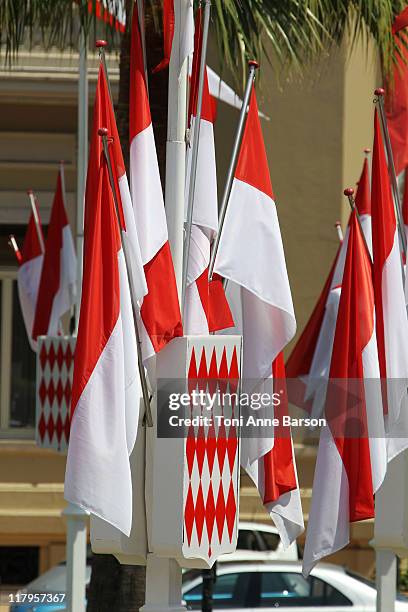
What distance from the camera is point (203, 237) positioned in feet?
26.1

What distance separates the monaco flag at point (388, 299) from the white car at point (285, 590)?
3.81 metres

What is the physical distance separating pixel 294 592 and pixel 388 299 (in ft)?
14.8

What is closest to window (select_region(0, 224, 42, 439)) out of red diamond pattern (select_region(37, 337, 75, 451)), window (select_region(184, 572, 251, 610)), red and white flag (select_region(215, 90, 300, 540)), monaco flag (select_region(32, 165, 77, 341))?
monaco flag (select_region(32, 165, 77, 341))

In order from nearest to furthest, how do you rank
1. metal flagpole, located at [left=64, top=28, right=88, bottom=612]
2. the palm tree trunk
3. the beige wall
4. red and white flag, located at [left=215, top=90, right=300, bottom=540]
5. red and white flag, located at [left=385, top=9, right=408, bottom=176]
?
red and white flag, located at [left=215, top=90, right=300, bottom=540] → the palm tree trunk → metal flagpole, located at [left=64, top=28, right=88, bottom=612] → red and white flag, located at [left=385, top=9, right=408, bottom=176] → the beige wall

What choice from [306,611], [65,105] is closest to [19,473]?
[65,105]

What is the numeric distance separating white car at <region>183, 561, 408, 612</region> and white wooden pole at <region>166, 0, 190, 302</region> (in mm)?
5435

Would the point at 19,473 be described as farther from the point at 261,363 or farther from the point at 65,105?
the point at 261,363

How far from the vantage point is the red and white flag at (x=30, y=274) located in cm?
1508

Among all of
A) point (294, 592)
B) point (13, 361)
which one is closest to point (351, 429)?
point (294, 592)

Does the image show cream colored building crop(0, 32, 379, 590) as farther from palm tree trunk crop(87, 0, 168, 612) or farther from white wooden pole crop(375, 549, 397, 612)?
white wooden pole crop(375, 549, 397, 612)

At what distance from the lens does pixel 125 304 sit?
7.15 m

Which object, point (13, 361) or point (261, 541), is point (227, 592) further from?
point (13, 361)

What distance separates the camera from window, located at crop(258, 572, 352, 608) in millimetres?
12242

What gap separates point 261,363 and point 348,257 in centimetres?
112
